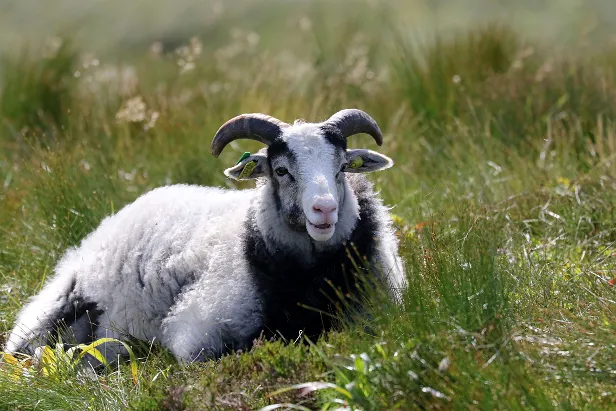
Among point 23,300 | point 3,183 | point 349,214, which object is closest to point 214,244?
point 349,214

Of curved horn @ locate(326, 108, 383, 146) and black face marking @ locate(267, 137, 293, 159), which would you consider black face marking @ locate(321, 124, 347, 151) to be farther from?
black face marking @ locate(267, 137, 293, 159)

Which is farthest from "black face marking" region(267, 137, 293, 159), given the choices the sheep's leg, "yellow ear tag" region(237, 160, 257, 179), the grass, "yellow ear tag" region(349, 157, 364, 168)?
the sheep's leg

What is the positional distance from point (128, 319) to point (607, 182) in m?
3.70

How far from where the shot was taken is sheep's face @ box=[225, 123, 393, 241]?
5.41 meters

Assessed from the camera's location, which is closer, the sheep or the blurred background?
the sheep

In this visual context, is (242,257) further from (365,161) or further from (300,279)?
(365,161)

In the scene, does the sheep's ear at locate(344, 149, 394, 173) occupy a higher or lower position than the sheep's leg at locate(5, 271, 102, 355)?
higher

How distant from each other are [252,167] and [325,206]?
934 millimetres

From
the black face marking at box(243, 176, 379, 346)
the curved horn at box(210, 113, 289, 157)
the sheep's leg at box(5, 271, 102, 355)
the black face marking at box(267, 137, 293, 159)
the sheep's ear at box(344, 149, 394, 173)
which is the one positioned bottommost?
the sheep's leg at box(5, 271, 102, 355)

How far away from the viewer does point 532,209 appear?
7.23m

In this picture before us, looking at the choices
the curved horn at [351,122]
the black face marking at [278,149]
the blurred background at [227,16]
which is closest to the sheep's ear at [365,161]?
the curved horn at [351,122]

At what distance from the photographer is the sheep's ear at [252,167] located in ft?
19.9

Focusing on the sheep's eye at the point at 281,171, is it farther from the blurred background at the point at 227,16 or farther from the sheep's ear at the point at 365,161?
the blurred background at the point at 227,16

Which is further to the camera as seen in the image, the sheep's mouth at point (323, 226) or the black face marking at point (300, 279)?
the black face marking at point (300, 279)
